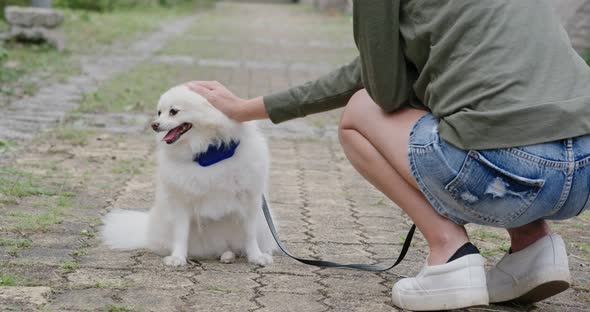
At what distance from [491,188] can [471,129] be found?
0.19m

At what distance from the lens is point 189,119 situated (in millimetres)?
3543

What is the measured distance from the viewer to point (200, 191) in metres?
3.56

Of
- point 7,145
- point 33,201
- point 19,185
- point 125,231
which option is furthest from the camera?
point 7,145

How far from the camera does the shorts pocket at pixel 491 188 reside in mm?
2711

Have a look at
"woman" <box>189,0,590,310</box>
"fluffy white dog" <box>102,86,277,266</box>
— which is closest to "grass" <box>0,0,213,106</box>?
"fluffy white dog" <box>102,86,277,266</box>

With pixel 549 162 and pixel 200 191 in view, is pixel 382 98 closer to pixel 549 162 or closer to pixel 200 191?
pixel 549 162

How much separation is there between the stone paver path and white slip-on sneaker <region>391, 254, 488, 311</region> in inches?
7.7

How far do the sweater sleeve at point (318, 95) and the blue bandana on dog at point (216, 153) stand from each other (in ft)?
0.86

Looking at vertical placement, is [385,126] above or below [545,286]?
above

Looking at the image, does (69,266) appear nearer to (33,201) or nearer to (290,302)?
(290,302)

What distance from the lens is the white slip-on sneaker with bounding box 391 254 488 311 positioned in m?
2.85

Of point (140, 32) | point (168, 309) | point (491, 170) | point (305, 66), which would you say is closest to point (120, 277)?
point (168, 309)

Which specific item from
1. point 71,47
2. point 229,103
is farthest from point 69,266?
point 71,47

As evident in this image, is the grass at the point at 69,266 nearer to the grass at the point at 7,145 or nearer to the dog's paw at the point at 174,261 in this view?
the dog's paw at the point at 174,261
